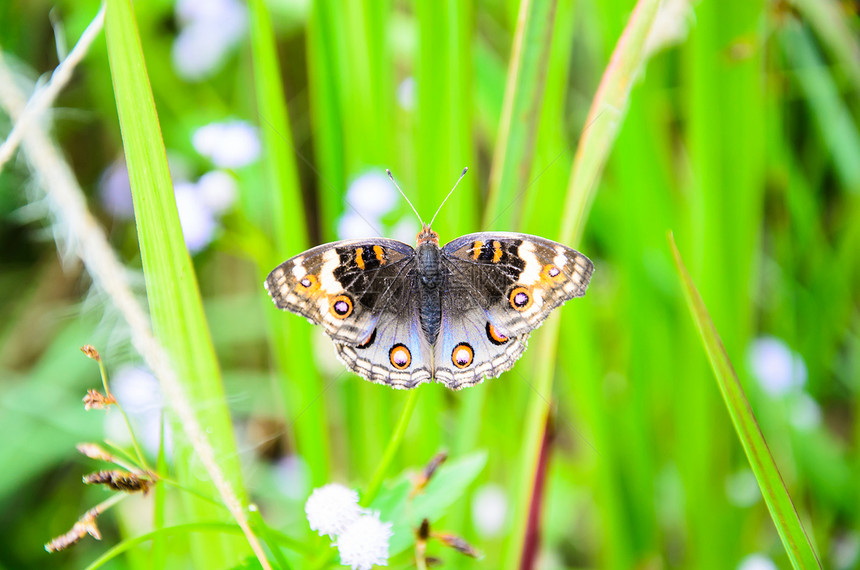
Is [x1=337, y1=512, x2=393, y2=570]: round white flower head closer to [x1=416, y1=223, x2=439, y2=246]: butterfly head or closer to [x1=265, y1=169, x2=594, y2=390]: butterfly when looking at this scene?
[x1=265, y1=169, x2=594, y2=390]: butterfly

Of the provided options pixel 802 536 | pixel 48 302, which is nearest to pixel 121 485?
pixel 802 536

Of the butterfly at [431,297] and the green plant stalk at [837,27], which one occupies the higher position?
the green plant stalk at [837,27]

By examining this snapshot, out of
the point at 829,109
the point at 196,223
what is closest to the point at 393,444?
the point at 196,223

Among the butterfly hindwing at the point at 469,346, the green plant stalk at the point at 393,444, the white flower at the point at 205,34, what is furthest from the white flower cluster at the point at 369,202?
the white flower at the point at 205,34

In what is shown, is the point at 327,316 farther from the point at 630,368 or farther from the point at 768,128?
the point at 768,128

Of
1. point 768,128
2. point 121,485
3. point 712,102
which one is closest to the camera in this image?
point 121,485

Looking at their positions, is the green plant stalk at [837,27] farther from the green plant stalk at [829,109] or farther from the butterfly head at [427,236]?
the butterfly head at [427,236]

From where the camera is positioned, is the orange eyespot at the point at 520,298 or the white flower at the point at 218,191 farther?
the white flower at the point at 218,191
